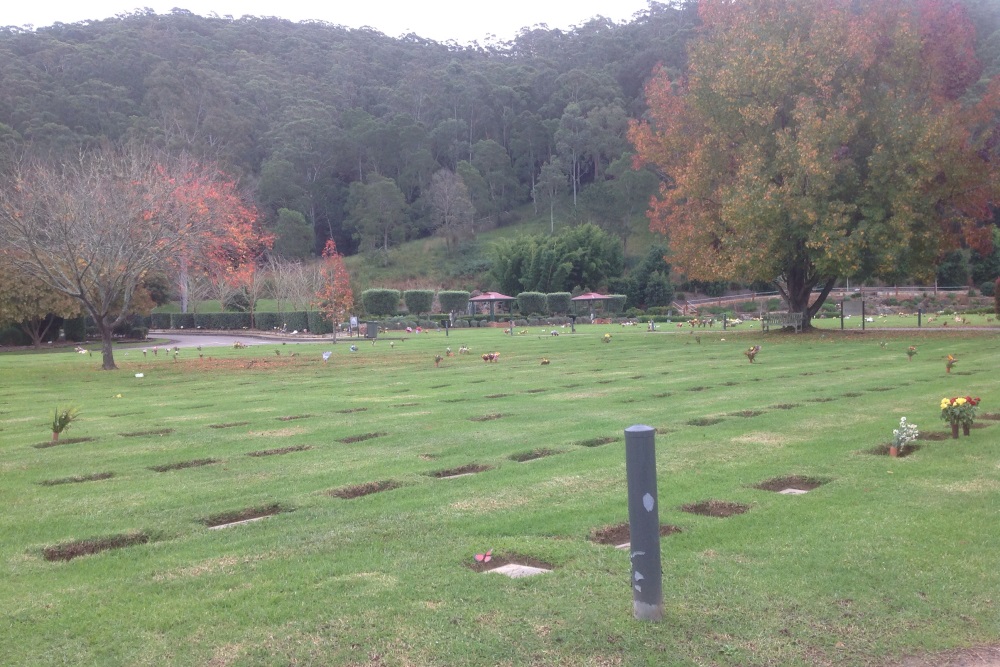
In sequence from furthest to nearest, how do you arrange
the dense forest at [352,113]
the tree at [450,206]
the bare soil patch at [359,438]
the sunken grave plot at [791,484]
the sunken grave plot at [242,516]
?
1. the tree at [450,206]
2. the dense forest at [352,113]
3. the bare soil patch at [359,438]
4. the sunken grave plot at [791,484]
5. the sunken grave plot at [242,516]

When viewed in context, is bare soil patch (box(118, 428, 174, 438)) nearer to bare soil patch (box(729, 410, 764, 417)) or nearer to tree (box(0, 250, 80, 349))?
bare soil patch (box(729, 410, 764, 417))

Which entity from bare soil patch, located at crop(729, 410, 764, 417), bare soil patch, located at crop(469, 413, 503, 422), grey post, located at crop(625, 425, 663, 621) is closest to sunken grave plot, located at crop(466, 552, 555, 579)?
grey post, located at crop(625, 425, 663, 621)

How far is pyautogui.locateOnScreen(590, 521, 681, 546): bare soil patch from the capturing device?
5.74m

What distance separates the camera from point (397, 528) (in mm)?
6137

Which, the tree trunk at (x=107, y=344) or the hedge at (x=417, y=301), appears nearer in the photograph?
the tree trunk at (x=107, y=344)

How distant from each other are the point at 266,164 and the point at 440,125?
24560mm

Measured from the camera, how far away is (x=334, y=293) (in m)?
57.1

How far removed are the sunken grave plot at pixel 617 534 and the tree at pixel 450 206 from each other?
8982 cm

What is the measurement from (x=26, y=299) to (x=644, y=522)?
4504cm

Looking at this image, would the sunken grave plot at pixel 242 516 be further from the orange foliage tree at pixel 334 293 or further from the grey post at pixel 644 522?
the orange foliage tree at pixel 334 293

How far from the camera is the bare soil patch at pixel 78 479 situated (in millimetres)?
8305

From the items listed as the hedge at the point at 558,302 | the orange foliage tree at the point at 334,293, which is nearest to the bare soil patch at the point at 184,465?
the orange foliage tree at the point at 334,293

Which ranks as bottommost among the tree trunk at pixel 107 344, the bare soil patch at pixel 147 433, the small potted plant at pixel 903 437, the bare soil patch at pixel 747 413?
the bare soil patch at pixel 747 413

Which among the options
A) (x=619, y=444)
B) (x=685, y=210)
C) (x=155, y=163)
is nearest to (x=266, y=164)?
(x=155, y=163)
